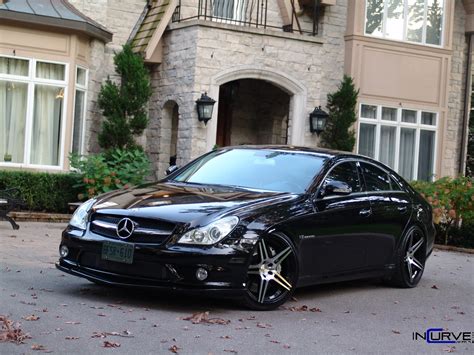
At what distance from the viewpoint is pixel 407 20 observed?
2216 cm

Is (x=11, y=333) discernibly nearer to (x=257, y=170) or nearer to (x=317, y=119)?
(x=257, y=170)

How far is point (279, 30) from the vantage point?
797 inches

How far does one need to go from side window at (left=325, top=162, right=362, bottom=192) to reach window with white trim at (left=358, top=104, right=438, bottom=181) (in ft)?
40.5

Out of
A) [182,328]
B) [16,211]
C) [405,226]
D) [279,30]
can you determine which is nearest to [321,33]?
[279,30]

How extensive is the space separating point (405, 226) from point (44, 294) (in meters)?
4.07

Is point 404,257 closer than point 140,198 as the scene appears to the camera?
No

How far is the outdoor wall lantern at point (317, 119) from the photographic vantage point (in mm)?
19969

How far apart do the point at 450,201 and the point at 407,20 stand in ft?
24.5

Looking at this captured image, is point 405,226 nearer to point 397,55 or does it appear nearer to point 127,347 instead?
point 127,347

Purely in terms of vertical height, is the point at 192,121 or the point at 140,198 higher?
the point at 192,121

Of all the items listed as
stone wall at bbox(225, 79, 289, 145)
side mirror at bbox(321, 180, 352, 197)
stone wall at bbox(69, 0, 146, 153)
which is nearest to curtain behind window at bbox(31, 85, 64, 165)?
stone wall at bbox(69, 0, 146, 153)

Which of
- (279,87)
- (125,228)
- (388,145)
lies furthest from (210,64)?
(125,228)

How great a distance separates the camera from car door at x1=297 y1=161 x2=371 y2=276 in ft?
27.1

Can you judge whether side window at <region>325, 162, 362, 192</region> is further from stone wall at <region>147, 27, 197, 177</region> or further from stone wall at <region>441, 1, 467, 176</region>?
stone wall at <region>441, 1, 467, 176</region>
